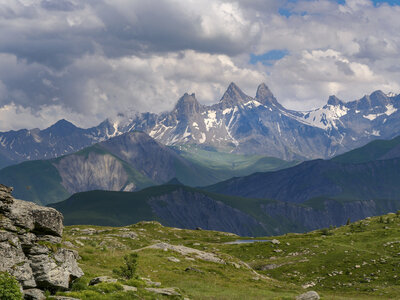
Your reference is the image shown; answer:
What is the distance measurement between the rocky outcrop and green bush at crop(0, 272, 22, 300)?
320 cm

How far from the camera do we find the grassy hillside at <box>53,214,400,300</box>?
44.6 m

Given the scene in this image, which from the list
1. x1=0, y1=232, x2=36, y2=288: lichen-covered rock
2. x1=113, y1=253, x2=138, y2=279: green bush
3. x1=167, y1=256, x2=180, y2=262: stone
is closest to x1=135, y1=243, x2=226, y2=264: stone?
x1=167, y1=256, x2=180, y2=262: stone

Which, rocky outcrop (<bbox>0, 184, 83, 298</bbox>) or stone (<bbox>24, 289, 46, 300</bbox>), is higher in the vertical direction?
rocky outcrop (<bbox>0, 184, 83, 298</bbox>)

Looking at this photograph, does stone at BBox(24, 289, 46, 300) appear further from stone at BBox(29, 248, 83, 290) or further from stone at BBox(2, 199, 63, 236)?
stone at BBox(2, 199, 63, 236)

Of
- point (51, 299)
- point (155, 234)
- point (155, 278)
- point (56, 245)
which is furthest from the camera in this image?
point (155, 234)

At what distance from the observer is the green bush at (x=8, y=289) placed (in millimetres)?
26625

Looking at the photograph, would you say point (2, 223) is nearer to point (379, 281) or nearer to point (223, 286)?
point (223, 286)

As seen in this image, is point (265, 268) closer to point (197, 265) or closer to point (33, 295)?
point (197, 265)

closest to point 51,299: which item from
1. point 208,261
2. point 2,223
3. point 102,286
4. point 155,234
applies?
point 102,286

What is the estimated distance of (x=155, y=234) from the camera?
12938 cm

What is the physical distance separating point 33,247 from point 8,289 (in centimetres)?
682

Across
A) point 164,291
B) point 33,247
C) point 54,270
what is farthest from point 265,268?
point 33,247

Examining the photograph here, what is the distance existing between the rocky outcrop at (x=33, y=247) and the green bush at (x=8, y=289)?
3196mm

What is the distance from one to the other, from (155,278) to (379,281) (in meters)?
34.0
